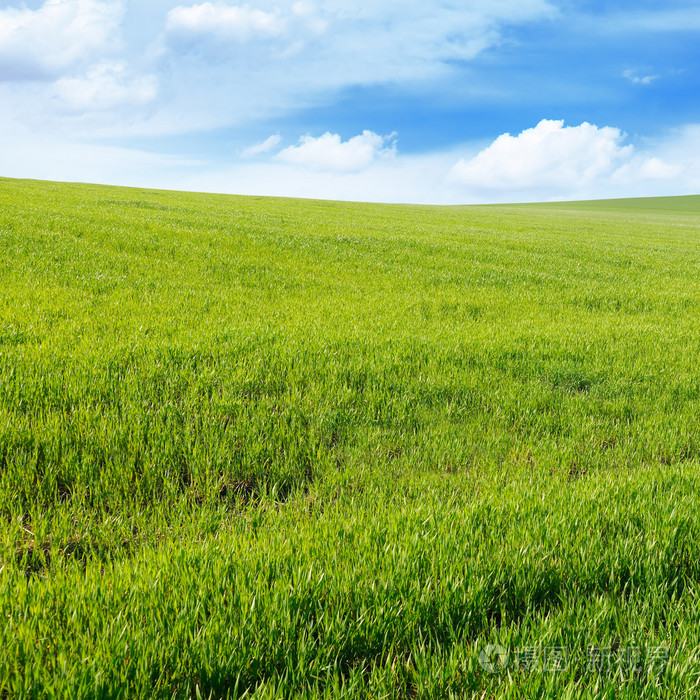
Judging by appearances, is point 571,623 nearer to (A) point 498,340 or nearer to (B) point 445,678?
(B) point 445,678

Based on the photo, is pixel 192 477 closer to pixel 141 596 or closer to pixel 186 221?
pixel 141 596

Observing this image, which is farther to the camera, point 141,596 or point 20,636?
point 141,596

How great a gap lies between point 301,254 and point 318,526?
13251 mm

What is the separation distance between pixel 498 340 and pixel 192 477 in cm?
572

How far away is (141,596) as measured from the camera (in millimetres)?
2693

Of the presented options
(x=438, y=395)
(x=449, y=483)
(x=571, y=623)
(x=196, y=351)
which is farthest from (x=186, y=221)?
(x=571, y=623)

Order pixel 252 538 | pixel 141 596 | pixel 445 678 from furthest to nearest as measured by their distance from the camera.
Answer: pixel 252 538 < pixel 141 596 < pixel 445 678

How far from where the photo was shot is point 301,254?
16.0 m

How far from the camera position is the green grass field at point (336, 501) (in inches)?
93.4

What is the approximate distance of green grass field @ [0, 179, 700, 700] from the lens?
7.78 ft

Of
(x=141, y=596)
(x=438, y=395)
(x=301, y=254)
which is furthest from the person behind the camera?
(x=301, y=254)

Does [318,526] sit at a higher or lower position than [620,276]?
lower

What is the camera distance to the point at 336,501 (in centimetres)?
404

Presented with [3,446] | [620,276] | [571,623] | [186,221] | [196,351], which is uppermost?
[186,221]
